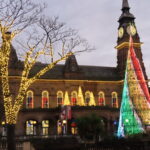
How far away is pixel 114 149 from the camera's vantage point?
21.9 m

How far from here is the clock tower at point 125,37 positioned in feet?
200

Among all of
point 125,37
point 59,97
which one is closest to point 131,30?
point 125,37

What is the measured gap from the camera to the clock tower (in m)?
60.9

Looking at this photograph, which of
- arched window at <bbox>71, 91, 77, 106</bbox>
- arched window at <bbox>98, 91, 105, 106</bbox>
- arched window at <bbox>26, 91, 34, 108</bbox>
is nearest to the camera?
arched window at <bbox>26, 91, 34, 108</bbox>

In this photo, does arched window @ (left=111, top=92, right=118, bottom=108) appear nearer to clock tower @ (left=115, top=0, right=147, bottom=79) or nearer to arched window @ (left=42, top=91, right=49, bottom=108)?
clock tower @ (left=115, top=0, right=147, bottom=79)

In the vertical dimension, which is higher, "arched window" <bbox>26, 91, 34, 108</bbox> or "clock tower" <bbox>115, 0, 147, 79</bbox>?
"clock tower" <bbox>115, 0, 147, 79</bbox>

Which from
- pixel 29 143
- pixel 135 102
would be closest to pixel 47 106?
pixel 135 102

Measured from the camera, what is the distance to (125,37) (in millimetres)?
60781

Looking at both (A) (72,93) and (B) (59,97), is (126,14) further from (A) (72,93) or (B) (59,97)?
(B) (59,97)

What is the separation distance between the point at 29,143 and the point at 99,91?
36.1 metres

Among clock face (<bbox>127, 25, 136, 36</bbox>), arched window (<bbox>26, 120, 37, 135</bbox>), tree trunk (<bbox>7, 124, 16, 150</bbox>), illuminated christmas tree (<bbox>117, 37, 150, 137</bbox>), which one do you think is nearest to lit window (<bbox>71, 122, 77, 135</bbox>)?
arched window (<bbox>26, 120, 37, 135</bbox>)

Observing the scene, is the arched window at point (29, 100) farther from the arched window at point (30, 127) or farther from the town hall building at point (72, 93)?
the arched window at point (30, 127)

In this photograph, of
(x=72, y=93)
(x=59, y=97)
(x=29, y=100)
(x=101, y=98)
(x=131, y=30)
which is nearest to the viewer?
(x=29, y=100)

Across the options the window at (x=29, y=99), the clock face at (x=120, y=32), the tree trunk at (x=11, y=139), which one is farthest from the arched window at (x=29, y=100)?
the tree trunk at (x=11, y=139)
